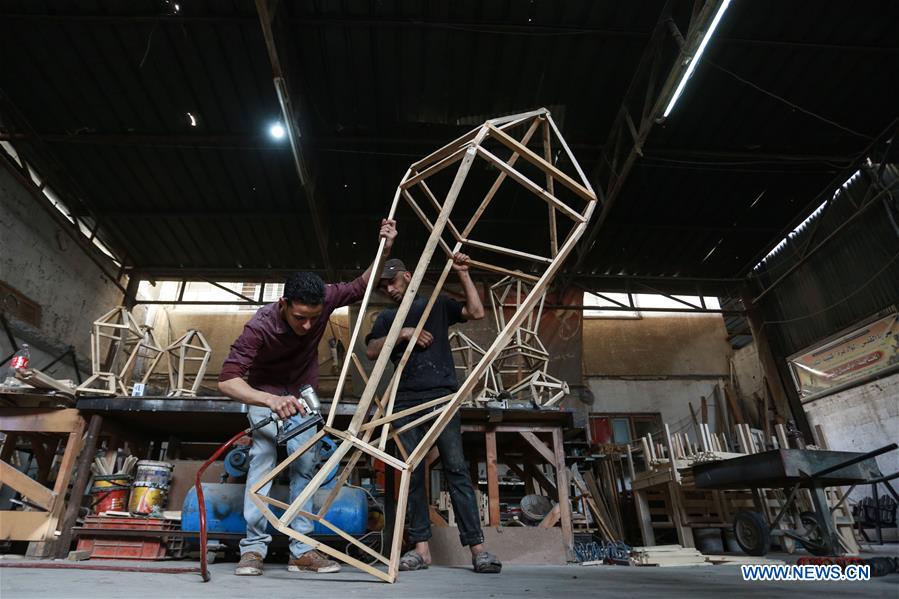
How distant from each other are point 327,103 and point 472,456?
5866 mm

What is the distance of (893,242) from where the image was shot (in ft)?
27.1

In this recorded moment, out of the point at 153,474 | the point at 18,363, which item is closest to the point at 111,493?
the point at 153,474

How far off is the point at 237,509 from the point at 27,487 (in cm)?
177

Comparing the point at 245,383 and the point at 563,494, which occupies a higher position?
the point at 245,383

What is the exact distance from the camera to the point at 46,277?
29.0ft

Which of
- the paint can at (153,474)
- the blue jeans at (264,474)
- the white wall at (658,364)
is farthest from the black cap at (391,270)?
the white wall at (658,364)

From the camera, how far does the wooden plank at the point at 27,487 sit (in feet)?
12.1

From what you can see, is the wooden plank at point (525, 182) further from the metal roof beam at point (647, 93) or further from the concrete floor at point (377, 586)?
the metal roof beam at point (647, 93)

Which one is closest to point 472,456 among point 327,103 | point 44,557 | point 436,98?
point 44,557

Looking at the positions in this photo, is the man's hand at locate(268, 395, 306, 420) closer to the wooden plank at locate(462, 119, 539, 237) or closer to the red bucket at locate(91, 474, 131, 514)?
the wooden plank at locate(462, 119, 539, 237)

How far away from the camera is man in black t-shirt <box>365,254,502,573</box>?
9.38 ft

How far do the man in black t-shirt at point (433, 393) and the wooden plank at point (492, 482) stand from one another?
0.71m
